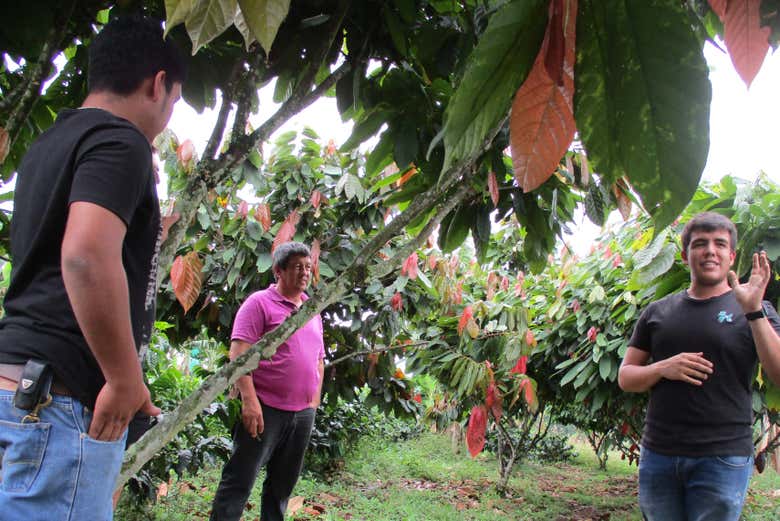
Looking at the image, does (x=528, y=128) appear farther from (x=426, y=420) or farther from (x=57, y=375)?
(x=426, y=420)

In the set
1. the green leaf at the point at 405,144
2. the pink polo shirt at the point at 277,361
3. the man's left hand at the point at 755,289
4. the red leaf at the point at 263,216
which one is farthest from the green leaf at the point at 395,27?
the red leaf at the point at 263,216

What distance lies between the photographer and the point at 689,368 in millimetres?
1540

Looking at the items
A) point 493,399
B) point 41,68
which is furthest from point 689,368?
point 493,399

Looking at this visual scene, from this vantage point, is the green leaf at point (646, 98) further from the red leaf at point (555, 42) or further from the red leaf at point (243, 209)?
the red leaf at point (243, 209)

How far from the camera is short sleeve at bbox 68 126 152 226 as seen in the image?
738mm

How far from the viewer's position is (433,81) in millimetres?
1137

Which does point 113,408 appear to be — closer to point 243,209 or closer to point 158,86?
point 158,86

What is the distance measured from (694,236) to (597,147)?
1.47 m

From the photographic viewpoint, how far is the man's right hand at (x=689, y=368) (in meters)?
1.53

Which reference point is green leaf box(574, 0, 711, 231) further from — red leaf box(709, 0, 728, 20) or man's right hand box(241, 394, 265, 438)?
man's right hand box(241, 394, 265, 438)

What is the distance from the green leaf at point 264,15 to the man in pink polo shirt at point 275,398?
1.82m

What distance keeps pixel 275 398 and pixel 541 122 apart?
208 cm

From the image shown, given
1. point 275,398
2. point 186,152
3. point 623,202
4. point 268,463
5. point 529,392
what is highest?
point 186,152

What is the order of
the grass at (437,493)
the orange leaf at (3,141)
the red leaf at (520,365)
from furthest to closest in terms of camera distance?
the grass at (437,493)
the red leaf at (520,365)
the orange leaf at (3,141)
